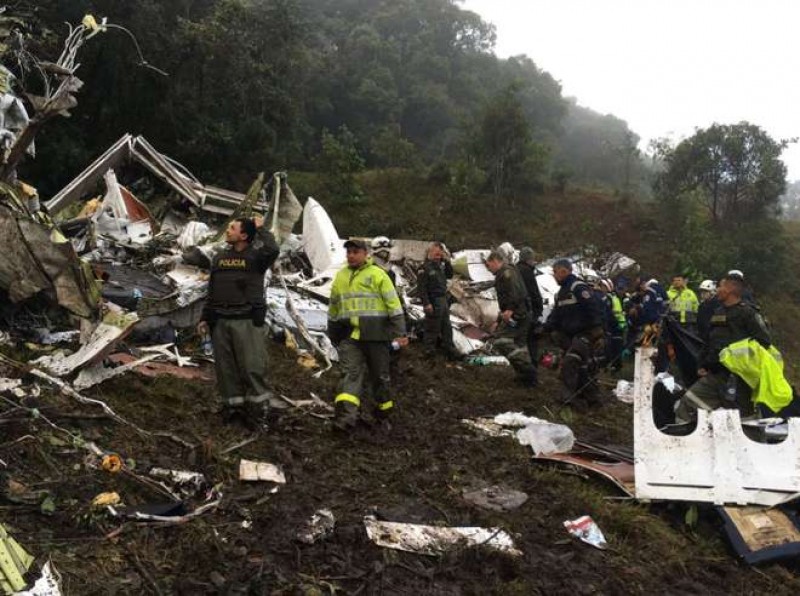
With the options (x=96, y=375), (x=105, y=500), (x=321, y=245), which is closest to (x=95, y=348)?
(x=96, y=375)

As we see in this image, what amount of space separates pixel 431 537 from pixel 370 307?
6.36ft

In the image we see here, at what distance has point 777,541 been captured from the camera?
3.63 m

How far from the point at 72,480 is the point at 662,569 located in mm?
3089

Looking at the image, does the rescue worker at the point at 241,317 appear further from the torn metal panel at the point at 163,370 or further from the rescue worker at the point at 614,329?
the rescue worker at the point at 614,329

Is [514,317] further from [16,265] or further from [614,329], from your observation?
[16,265]

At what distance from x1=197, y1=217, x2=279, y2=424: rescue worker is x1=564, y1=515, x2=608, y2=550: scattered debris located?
2.22m

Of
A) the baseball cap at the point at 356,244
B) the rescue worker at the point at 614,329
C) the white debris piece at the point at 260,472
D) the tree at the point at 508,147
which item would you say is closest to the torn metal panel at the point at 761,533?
the white debris piece at the point at 260,472

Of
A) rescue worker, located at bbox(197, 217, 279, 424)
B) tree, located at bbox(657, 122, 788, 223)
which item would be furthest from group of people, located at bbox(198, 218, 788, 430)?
tree, located at bbox(657, 122, 788, 223)

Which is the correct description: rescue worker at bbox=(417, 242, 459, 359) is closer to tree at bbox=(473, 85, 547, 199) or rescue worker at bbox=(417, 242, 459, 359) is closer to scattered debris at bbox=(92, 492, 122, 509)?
scattered debris at bbox=(92, 492, 122, 509)

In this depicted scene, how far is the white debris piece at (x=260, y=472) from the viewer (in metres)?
3.72

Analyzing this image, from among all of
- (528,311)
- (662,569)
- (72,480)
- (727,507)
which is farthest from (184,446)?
(528,311)

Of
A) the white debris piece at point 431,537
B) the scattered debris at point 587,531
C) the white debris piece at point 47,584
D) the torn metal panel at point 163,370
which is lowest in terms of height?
the torn metal panel at point 163,370

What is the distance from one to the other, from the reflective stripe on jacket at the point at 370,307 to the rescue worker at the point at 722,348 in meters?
2.33

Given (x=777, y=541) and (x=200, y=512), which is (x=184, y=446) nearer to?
(x=200, y=512)
